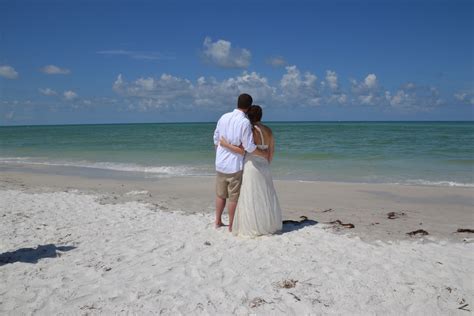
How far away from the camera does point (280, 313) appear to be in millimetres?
3455

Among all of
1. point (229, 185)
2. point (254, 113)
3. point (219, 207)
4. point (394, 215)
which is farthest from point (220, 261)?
point (394, 215)

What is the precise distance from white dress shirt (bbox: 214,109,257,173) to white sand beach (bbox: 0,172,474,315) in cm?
107

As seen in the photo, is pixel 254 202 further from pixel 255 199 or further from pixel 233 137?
pixel 233 137

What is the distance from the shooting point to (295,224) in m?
6.44

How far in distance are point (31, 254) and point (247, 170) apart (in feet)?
9.85

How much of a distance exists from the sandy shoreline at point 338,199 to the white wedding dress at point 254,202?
4.79 feet

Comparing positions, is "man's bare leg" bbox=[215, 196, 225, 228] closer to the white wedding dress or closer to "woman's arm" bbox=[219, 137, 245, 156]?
the white wedding dress

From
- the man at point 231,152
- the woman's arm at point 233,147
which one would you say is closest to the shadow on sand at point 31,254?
the man at point 231,152

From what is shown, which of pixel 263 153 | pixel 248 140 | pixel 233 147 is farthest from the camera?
pixel 263 153

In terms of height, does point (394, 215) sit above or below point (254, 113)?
below

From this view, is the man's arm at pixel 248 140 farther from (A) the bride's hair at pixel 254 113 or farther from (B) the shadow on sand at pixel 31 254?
(B) the shadow on sand at pixel 31 254

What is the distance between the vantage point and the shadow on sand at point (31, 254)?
183 inches

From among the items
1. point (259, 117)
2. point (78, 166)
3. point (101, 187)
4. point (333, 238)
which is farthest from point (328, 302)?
point (78, 166)

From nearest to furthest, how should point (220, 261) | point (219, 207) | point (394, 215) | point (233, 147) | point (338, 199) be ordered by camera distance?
point (220, 261) < point (233, 147) < point (219, 207) < point (394, 215) < point (338, 199)
